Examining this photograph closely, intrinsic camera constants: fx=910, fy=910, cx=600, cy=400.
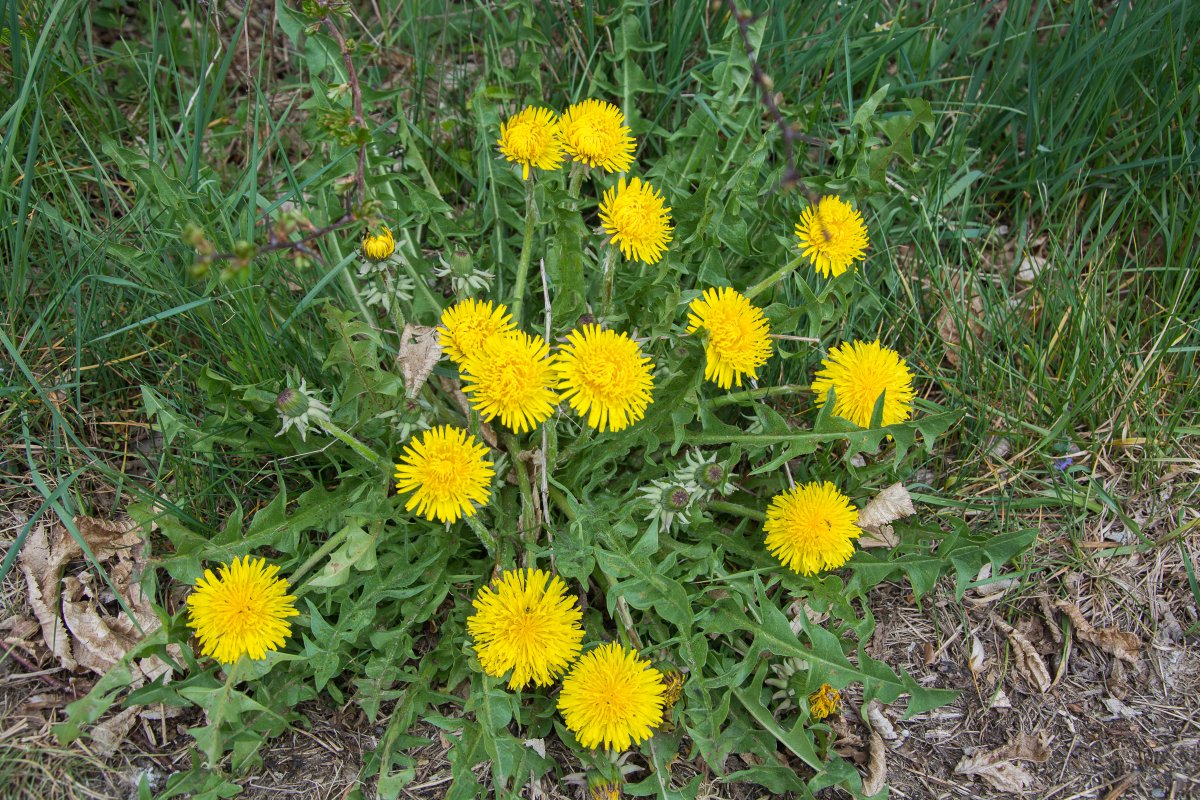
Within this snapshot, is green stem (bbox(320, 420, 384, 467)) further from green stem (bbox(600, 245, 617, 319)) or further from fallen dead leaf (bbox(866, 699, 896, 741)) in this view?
fallen dead leaf (bbox(866, 699, 896, 741))

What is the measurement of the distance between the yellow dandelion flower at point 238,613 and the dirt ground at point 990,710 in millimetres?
410

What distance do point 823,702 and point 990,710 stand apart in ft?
1.73

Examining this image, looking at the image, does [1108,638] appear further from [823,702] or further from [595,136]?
[595,136]

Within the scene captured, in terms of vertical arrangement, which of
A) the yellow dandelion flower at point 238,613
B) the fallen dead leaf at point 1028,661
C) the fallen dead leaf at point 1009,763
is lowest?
the fallen dead leaf at point 1009,763

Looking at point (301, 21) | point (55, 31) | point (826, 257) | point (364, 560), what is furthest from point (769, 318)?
point (55, 31)

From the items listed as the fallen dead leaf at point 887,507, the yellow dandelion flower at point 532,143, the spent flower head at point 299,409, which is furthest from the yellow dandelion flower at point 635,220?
the fallen dead leaf at point 887,507

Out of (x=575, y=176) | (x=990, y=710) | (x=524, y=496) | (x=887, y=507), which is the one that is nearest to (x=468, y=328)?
(x=524, y=496)

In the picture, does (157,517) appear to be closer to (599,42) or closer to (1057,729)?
(599,42)

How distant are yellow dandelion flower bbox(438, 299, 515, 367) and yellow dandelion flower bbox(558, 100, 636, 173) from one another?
48cm

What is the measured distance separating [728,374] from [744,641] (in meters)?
0.79

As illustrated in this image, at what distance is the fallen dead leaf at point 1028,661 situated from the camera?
2506 mm

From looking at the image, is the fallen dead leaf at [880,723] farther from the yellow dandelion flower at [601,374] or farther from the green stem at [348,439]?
the green stem at [348,439]

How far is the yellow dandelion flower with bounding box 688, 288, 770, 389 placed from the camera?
7.00 feet

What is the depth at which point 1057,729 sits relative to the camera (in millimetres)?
2441
